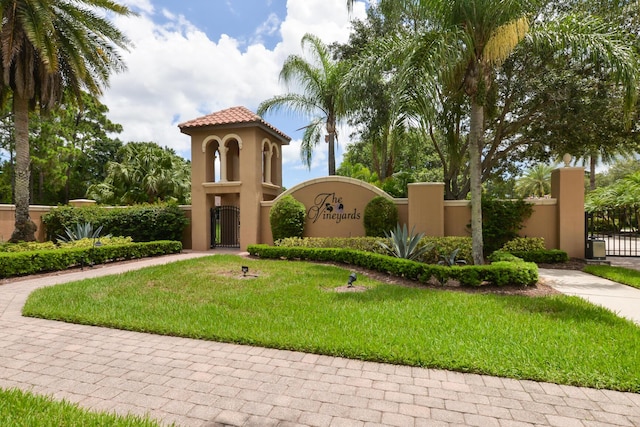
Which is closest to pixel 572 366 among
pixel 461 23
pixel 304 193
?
pixel 461 23

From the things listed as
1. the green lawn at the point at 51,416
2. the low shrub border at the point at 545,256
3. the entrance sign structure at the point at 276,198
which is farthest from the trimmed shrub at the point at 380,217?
the green lawn at the point at 51,416

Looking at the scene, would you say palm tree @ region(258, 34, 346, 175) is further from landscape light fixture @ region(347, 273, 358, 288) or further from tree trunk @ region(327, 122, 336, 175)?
landscape light fixture @ region(347, 273, 358, 288)

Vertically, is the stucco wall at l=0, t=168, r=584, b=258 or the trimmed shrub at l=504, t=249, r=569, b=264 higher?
the stucco wall at l=0, t=168, r=584, b=258

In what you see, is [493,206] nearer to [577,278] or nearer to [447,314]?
[577,278]

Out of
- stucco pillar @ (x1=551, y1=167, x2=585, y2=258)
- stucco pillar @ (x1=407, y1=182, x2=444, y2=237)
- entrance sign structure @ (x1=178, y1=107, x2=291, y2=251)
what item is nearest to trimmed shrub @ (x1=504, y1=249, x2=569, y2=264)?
stucco pillar @ (x1=551, y1=167, x2=585, y2=258)

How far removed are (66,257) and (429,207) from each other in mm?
12513

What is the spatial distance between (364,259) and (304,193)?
5459 mm

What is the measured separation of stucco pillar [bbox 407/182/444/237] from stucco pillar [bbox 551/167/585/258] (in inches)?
161

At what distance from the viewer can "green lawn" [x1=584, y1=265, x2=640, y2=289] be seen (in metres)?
8.04

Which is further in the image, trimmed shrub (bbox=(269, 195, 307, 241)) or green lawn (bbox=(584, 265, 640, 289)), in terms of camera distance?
trimmed shrub (bbox=(269, 195, 307, 241))

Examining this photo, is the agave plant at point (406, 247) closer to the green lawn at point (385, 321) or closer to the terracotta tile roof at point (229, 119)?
the green lawn at point (385, 321)

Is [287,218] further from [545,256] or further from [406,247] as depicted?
[545,256]

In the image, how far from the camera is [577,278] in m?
Answer: 8.88

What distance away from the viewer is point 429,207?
12414 millimetres
